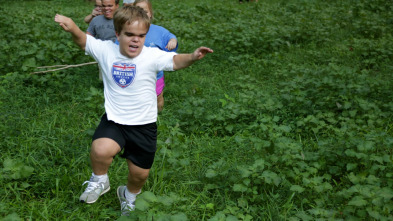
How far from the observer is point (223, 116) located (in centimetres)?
437

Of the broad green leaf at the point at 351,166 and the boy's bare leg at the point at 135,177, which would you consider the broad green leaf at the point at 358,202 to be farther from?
the boy's bare leg at the point at 135,177

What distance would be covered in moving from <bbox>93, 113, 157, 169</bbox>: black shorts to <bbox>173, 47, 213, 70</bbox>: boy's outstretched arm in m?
0.48

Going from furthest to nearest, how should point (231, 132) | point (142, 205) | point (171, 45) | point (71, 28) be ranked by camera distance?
point (231, 132)
point (171, 45)
point (71, 28)
point (142, 205)

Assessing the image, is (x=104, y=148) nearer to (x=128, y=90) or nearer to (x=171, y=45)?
(x=128, y=90)

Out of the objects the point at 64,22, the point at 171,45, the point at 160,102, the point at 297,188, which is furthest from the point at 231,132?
the point at 64,22

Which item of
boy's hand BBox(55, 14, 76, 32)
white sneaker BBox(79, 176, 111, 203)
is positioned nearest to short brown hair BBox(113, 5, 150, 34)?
boy's hand BBox(55, 14, 76, 32)

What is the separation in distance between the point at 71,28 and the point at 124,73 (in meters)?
0.48

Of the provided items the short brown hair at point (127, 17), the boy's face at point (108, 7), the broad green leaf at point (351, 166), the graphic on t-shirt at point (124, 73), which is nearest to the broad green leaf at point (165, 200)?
the graphic on t-shirt at point (124, 73)

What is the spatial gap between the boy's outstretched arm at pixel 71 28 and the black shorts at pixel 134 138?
1.92ft

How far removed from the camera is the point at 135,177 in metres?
2.74

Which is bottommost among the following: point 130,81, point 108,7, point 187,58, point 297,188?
point 297,188

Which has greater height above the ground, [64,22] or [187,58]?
[64,22]

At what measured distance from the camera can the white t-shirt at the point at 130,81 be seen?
264 cm

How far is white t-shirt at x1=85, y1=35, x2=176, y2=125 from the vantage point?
2639 mm
